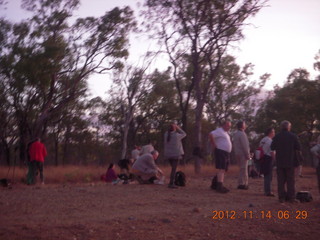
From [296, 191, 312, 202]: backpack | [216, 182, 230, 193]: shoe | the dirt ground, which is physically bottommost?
the dirt ground

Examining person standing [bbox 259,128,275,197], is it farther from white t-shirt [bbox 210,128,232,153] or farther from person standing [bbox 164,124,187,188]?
Result: person standing [bbox 164,124,187,188]

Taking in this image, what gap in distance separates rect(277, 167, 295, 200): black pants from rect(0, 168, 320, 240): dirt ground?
22cm

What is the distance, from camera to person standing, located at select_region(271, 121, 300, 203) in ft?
30.6

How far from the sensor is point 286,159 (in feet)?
30.6

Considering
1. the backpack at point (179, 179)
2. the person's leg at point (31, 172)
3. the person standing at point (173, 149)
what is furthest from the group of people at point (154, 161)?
the person's leg at point (31, 172)

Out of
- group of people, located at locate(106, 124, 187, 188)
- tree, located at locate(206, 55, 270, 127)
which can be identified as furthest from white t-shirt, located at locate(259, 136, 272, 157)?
tree, located at locate(206, 55, 270, 127)

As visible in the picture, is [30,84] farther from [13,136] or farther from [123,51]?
[13,136]

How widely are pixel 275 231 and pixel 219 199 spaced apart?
269 cm

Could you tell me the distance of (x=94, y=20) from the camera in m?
26.1

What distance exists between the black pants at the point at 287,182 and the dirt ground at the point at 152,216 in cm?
22

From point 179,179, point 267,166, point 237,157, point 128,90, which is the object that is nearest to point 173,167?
point 179,179

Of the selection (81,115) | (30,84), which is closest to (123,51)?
(30,84)

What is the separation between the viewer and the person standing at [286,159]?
9328 mm

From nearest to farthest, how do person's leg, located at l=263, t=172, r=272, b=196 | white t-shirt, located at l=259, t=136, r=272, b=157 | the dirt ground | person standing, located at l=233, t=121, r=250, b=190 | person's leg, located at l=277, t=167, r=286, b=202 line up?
the dirt ground
person's leg, located at l=277, t=167, r=286, b=202
person's leg, located at l=263, t=172, r=272, b=196
white t-shirt, located at l=259, t=136, r=272, b=157
person standing, located at l=233, t=121, r=250, b=190
